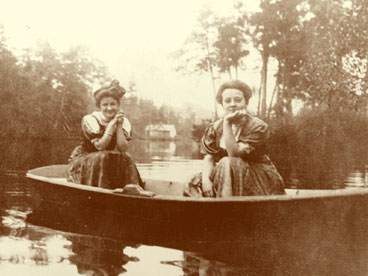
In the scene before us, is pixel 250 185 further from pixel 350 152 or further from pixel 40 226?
pixel 350 152

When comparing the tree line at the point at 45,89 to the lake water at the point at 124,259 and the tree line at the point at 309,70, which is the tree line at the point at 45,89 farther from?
the lake water at the point at 124,259

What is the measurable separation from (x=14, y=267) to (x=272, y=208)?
1795 mm

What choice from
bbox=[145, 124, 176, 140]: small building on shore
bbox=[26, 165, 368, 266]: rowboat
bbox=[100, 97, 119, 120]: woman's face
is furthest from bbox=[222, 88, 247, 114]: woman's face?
bbox=[145, 124, 176, 140]: small building on shore

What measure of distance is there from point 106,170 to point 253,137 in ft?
5.50

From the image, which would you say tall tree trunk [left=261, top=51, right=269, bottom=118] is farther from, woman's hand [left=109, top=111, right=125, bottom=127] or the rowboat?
the rowboat

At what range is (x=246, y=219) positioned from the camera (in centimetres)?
375

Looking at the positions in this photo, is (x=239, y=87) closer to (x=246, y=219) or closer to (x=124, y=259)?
(x=246, y=219)

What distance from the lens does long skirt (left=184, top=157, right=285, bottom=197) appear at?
402cm

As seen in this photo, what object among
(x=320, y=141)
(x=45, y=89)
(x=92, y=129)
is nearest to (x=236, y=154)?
(x=92, y=129)

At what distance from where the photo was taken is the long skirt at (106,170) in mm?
5027

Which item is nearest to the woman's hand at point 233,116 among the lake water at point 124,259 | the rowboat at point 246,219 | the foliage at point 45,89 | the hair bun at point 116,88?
the rowboat at point 246,219

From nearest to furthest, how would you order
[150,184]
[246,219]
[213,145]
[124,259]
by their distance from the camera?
[124,259] < [246,219] < [213,145] < [150,184]

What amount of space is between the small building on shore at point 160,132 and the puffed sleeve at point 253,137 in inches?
1604

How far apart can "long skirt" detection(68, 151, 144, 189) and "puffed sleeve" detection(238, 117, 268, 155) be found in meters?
1.48
